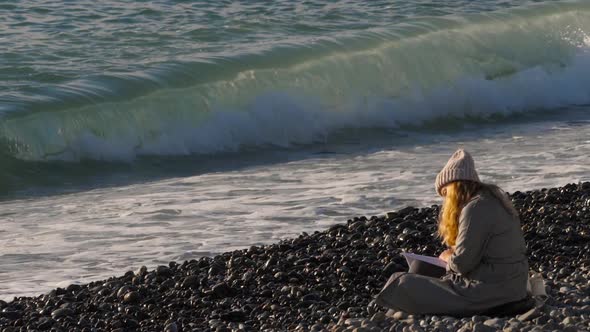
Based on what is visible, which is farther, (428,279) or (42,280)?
(42,280)

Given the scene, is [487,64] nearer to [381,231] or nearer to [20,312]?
[381,231]

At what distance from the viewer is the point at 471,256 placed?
22.4 ft

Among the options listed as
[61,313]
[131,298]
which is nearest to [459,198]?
[131,298]

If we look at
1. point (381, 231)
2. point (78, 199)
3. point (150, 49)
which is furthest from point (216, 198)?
point (150, 49)

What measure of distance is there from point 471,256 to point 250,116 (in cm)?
1018

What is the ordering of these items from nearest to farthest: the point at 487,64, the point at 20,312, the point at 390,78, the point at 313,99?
the point at 20,312
the point at 313,99
the point at 390,78
the point at 487,64

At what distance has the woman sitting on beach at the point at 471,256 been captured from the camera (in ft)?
22.2

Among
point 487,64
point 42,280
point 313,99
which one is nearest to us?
point 42,280

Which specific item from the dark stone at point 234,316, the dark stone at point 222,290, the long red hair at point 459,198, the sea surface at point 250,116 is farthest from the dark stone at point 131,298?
the long red hair at point 459,198

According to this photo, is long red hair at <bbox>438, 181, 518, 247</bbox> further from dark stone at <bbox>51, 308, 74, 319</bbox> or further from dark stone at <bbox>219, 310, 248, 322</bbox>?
dark stone at <bbox>51, 308, 74, 319</bbox>

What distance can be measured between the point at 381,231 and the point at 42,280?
8.55 ft

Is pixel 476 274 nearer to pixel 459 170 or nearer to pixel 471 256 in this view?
pixel 471 256

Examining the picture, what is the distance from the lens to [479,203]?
6758 millimetres

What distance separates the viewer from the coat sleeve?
22.1 feet
